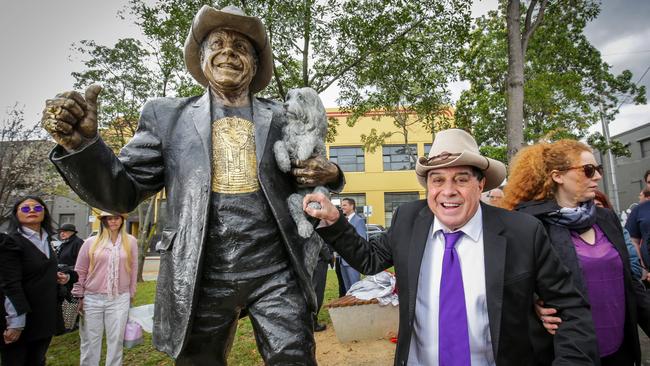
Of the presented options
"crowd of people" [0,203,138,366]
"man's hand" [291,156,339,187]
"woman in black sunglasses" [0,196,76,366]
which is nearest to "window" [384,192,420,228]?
"crowd of people" [0,203,138,366]

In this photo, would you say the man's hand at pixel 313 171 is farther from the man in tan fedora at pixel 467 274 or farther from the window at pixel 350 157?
the window at pixel 350 157

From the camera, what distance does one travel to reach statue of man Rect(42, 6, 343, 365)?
1.81m

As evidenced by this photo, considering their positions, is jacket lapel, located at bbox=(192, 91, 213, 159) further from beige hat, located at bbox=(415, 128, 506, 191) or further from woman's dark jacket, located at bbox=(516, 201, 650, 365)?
woman's dark jacket, located at bbox=(516, 201, 650, 365)

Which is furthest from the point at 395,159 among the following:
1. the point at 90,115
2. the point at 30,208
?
the point at 90,115

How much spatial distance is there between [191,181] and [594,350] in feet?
6.49

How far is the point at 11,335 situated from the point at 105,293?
1014 millimetres

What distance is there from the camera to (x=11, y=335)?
352 centimetres

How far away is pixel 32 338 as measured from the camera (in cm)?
374

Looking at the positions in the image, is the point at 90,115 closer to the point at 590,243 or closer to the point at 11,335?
the point at 590,243

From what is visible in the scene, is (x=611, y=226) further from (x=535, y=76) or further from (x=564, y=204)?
(x=535, y=76)

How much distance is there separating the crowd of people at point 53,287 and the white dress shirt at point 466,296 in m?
3.28

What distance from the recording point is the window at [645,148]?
2806cm

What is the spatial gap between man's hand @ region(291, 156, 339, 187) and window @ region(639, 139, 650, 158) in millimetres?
34420

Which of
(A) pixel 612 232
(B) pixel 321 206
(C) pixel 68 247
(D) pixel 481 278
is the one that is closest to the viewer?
(B) pixel 321 206
